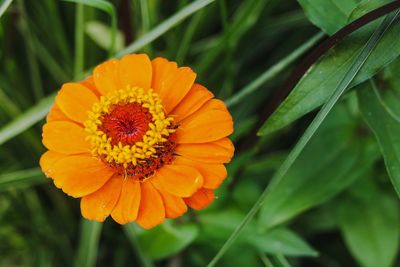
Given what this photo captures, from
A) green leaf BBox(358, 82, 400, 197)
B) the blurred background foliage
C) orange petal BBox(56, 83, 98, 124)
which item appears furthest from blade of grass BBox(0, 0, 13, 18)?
green leaf BBox(358, 82, 400, 197)

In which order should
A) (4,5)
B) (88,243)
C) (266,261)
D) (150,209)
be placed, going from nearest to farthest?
1. (150,209)
2. (4,5)
3. (266,261)
4. (88,243)

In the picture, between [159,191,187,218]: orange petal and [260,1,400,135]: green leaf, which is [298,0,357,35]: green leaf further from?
[159,191,187,218]: orange petal

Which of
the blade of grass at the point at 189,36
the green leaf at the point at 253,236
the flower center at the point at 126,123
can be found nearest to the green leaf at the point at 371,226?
the green leaf at the point at 253,236

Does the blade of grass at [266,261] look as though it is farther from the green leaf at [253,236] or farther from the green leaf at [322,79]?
the green leaf at [322,79]

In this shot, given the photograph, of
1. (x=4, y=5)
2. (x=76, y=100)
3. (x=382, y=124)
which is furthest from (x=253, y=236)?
(x=4, y=5)

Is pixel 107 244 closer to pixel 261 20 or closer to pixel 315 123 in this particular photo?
pixel 261 20

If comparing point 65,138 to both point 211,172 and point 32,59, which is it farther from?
point 32,59

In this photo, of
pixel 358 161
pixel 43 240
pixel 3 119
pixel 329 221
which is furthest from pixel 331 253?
pixel 3 119
